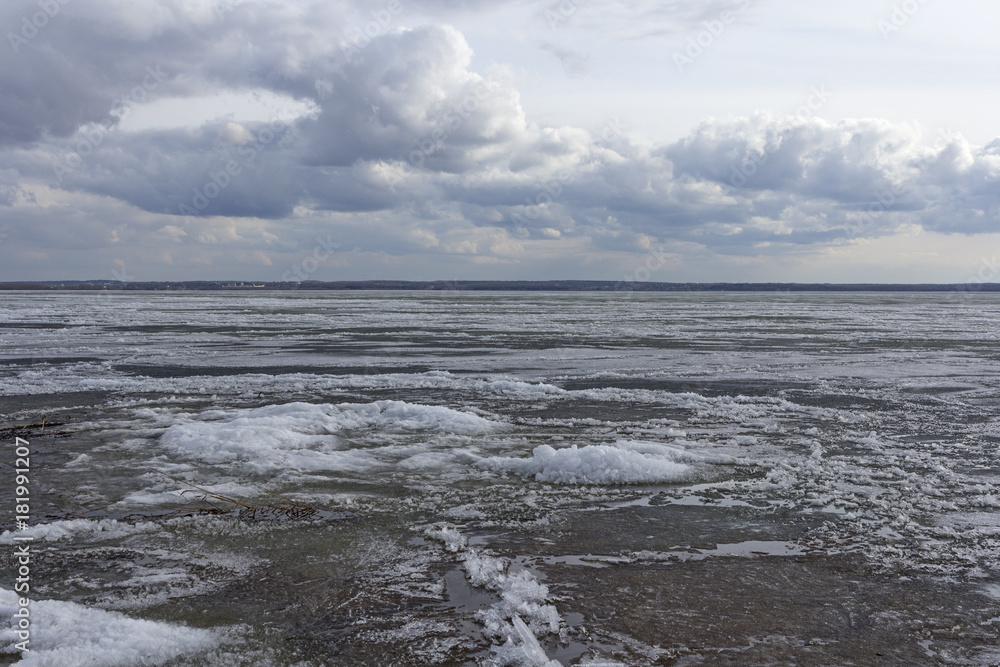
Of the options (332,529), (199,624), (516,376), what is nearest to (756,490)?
(332,529)

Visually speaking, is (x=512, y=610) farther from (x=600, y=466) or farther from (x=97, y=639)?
(x=600, y=466)

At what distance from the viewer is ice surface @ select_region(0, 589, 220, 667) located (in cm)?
456

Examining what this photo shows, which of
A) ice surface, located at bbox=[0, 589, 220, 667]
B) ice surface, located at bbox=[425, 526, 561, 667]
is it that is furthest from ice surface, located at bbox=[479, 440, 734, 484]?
ice surface, located at bbox=[0, 589, 220, 667]

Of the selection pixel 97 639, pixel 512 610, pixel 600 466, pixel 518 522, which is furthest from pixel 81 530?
pixel 600 466

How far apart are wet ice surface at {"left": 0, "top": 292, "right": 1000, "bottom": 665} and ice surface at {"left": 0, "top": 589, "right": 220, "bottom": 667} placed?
2cm

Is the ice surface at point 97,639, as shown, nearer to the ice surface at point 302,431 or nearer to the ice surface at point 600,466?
the ice surface at point 302,431

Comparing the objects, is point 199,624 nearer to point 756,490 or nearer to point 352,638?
point 352,638

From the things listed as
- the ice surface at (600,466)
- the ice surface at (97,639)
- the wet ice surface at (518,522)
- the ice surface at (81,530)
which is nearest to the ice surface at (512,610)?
the wet ice surface at (518,522)

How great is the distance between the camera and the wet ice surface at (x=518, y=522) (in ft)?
16.3

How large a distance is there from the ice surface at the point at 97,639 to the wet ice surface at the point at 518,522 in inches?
0.9

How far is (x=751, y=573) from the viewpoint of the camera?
603cm

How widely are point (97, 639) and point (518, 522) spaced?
4011 mm

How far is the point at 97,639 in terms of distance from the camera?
4750mm

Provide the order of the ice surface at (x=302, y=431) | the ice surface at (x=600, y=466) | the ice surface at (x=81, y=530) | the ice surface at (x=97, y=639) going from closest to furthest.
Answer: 1. the ice surface at (x=97, y=639)
2. the ice surface at (x=81, y=530)
3. the ice surface at (x=600, y=466)
4. the ice surface at (x=302, y=431)
